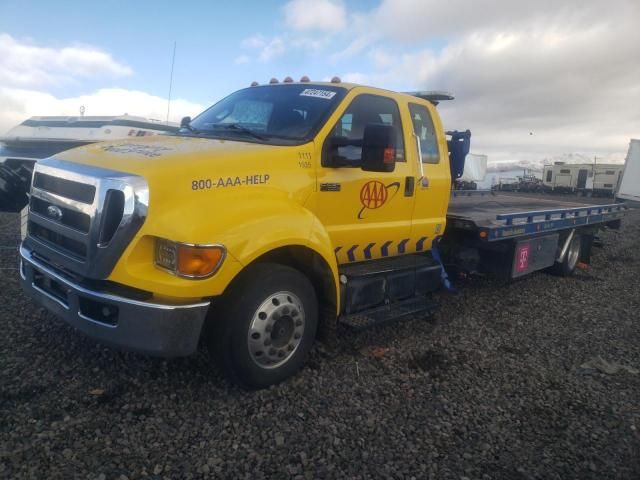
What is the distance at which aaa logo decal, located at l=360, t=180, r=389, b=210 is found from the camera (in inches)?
165

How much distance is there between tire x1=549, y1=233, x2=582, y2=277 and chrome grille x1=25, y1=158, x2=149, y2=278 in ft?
22.9

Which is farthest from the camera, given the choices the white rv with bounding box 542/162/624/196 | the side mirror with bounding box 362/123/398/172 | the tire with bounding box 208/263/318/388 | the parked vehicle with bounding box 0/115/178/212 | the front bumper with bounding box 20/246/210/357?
the white rv with bounding box 542/162/624/196

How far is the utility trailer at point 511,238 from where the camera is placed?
215 inches

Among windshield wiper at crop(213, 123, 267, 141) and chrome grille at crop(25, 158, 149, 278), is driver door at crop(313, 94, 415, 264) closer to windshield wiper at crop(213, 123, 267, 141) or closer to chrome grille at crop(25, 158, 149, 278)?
windshield wiper at crop(213, 123, 267, 141)

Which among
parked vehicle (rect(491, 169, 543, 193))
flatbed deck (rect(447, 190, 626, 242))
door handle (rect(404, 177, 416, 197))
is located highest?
parked vehicle (rect(491, 169, 543, 193))

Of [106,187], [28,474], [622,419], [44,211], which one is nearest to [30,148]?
[44,211]

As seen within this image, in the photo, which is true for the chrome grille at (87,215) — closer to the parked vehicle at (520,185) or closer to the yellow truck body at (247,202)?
the yellow truck body at (247,202)

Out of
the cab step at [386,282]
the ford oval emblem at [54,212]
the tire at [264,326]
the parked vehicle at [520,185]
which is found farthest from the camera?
the parked vehicle at [520,185]

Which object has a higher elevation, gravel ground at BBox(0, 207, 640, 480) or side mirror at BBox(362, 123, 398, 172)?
side mirror at BBox(362, 123, 398, 172)

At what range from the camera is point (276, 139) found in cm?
390

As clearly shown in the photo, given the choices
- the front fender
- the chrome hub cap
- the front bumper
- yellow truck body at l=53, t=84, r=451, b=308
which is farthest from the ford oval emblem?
the chrome hub cap

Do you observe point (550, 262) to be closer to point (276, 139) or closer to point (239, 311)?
point (276, 139)

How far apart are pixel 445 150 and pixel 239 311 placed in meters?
3.09

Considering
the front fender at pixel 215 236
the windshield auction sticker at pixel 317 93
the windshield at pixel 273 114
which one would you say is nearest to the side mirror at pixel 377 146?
the windshield at pixel 273 114
